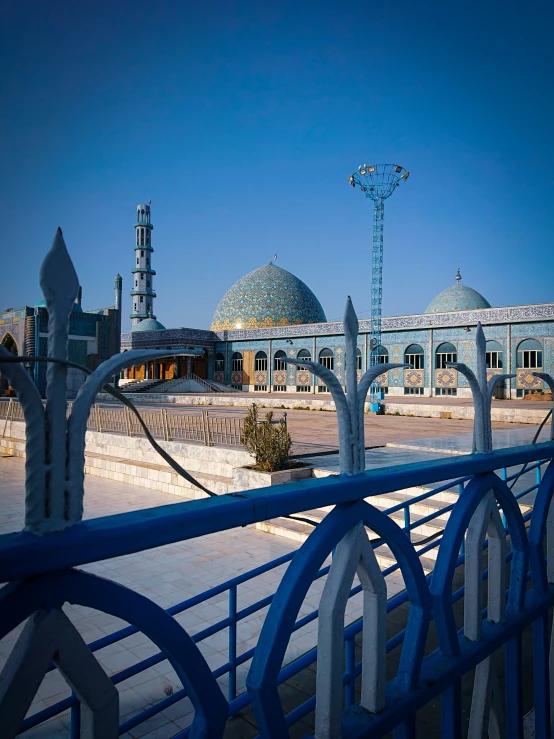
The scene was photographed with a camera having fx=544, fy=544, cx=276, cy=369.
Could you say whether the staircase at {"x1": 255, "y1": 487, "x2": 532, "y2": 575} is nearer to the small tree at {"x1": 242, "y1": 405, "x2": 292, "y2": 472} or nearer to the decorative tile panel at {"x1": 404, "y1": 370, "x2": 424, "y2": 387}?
the small tree at {"x1": 242, "y1": 405, "x2": 292, "y2": 472}

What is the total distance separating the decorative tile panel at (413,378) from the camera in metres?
27.1

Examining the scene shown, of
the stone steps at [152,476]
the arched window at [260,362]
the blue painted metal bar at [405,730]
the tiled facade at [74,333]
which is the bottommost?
the stone steps at [152,476]

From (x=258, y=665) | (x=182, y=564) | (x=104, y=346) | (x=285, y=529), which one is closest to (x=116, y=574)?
(x=182, y=564)

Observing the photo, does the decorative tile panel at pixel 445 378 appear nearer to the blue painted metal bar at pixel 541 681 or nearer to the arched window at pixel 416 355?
the arched window at pixel 416 355

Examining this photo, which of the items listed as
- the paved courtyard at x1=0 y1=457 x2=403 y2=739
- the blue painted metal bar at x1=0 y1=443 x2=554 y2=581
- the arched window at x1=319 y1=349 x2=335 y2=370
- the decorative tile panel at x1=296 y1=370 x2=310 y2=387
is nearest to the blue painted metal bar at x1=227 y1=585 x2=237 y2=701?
the paved courtyard at x1=0 y1=457 x2=403 y2=739

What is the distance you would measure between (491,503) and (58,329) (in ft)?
4.02

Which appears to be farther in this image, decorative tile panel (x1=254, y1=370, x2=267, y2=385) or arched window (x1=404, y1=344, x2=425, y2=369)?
decorative tile panel (x1=254, y1=370, x2=267, y2=385)

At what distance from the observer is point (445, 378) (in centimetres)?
2617

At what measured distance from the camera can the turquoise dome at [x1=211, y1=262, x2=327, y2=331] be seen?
38.0 meters

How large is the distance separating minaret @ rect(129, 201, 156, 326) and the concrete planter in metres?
35.2

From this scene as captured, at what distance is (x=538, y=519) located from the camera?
184 centimetres

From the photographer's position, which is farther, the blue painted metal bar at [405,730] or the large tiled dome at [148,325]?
the large tiled dome at [148,325]

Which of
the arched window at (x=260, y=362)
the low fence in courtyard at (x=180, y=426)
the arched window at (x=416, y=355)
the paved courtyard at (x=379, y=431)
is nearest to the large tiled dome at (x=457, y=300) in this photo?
the arched window at (x=416, y=355)

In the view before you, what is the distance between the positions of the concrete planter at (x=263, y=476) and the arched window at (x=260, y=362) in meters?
26.4
